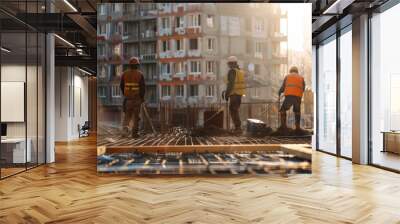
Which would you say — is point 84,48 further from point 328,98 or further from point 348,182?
point 348,182

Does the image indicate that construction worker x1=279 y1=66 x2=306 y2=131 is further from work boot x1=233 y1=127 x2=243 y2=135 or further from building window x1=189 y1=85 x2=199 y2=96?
building window x1=189 y1=85 x2=199 y2=96

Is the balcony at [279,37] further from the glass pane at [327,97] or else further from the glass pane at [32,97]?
the glass pane at [32,97]

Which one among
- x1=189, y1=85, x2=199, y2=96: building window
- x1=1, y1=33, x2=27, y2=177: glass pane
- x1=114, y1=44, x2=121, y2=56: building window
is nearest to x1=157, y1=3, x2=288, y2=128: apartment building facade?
x1=189, y1=85, x2=199, y2=96: building window

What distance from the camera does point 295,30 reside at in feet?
20.5

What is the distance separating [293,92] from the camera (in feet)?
20.4

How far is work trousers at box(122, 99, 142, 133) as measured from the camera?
6148mm

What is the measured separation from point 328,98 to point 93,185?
22.1ft

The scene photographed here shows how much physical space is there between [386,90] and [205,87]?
3.54 metres

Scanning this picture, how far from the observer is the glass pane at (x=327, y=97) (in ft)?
30.4

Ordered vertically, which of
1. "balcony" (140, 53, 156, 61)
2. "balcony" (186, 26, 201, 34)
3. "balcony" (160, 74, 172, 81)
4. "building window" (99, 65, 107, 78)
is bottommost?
"balcony" (160, 74, 172, 81)

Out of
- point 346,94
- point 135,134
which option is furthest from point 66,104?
point 346,94

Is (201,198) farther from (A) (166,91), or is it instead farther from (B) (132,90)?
(B) (132,90)

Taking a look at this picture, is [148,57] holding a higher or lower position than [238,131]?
higher

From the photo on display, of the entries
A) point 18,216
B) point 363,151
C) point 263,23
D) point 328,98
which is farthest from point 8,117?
point 328,98
